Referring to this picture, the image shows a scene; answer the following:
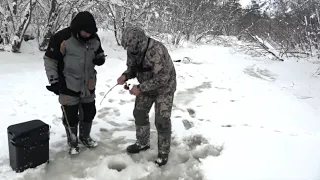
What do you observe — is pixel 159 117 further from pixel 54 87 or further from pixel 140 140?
pixel 54 87

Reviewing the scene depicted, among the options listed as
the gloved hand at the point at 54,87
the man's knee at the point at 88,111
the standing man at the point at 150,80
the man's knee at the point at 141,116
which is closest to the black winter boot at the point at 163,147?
the standing man at the point at 150,80

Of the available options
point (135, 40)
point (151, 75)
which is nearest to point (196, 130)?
point (151, 75)

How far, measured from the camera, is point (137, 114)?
3.31 m

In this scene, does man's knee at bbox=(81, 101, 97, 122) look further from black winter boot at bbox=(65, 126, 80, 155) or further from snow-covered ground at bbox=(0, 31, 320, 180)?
snow-covered ground at bbox=(0, 31, 320, 180)

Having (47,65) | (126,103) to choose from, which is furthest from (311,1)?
(47,65)

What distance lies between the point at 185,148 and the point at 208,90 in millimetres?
Result: 3113

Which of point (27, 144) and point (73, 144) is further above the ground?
point (27, 144)

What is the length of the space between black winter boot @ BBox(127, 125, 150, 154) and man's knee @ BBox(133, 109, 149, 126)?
6 centimetres

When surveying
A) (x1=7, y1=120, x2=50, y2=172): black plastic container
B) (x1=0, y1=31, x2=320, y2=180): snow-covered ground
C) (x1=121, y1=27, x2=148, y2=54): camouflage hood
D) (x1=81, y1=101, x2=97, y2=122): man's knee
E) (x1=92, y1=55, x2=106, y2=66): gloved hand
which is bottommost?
(x1=0, y1=31, x2=320, y2=180): snow-covered ground

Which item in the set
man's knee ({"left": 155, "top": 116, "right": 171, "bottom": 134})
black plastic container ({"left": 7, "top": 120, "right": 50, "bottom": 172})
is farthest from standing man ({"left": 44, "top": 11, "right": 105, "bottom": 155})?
man's knee ({"left": 155, "top": 116, "right": 171, "bottom": 134})

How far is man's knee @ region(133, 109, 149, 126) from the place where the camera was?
3.30 m

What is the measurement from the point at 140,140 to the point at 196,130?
40.6 inches

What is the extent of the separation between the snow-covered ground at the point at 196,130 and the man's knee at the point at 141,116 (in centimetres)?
38

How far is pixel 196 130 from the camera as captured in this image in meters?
4.22
